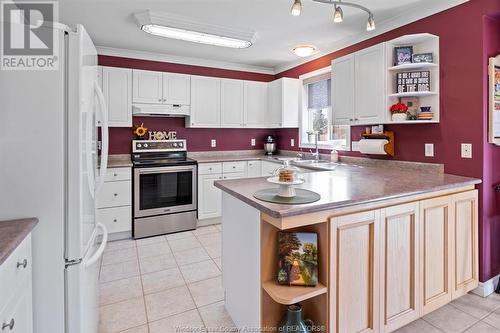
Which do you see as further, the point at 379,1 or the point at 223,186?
the point at 379,1

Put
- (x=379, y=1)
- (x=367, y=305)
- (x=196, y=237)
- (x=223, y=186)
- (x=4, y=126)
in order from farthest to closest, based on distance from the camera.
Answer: (x=196, y=237), (x=379, y=1), (x=223, y=186), (x=367, y=305), (x=4, y=126)

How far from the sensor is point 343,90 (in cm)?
322

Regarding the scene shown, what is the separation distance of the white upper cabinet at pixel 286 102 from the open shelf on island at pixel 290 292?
3338 mm

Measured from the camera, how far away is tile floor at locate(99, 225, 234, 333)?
2.00 metres

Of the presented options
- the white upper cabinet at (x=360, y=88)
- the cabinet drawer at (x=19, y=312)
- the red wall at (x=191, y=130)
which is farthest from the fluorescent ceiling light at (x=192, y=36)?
the cabinet drawer at (x=19, y=312)

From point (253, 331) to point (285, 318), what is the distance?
21 cm

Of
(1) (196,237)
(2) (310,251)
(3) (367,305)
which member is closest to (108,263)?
(1) (196,237)

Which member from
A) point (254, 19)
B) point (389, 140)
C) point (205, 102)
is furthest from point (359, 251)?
point (205, 102)

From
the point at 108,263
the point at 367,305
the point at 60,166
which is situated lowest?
the point at 108,263

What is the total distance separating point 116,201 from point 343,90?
Result: 3.07 m

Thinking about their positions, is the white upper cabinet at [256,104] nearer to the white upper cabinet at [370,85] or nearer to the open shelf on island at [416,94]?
the white upper cabinet at [370,85]

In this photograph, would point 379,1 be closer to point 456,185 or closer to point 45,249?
point 456,185

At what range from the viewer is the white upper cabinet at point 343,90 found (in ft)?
10.2

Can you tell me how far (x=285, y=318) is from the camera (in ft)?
5.25
